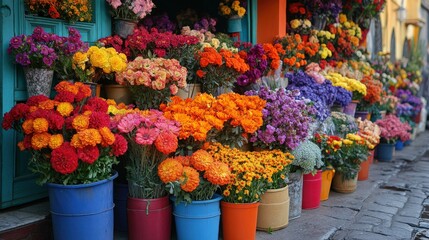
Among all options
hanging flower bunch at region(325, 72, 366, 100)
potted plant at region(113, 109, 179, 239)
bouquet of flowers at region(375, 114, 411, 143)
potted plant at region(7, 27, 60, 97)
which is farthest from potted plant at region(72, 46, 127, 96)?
bouquet of flowers at region(375, 114, 411, 143)

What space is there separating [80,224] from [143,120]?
1.08 meters

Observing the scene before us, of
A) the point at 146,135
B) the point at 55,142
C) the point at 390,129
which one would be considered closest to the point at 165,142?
the point at 146,135

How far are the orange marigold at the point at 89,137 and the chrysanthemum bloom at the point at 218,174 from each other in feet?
3.73

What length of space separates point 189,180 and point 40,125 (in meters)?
1.40

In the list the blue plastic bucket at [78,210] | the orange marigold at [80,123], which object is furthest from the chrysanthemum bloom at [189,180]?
the orange marigold at [80,123]

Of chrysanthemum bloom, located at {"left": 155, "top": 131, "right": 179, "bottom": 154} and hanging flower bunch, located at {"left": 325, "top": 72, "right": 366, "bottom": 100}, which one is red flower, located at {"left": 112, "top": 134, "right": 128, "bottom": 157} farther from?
hanging flower bunch, located at {"left": 325, "top": 72, "right": 366, "bottom": 100}

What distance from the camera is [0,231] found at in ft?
13.5

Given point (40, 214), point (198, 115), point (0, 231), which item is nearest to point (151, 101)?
point (198, 115)

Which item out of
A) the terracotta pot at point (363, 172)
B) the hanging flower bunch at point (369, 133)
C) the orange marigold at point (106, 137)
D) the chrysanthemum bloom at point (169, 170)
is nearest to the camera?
the orange marigold at point (106, 137)

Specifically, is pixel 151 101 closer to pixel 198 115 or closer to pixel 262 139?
pixel 198 115

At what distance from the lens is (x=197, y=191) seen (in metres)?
4.63

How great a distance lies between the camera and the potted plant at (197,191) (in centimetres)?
446

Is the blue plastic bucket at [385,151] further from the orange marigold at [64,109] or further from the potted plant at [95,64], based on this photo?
the orange marigold at [64,109]

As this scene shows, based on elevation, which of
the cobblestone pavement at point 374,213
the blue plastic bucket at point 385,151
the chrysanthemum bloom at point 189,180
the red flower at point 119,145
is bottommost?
the cobblestone pavement at point 374,213
